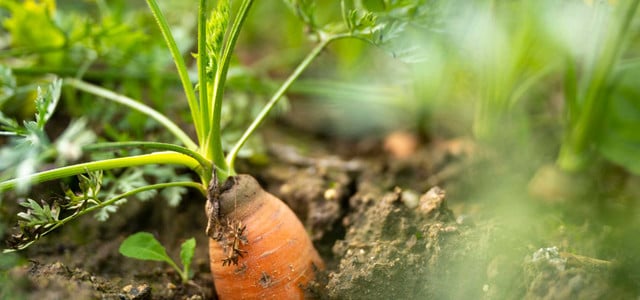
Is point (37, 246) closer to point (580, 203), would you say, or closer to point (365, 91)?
point (365, 91)

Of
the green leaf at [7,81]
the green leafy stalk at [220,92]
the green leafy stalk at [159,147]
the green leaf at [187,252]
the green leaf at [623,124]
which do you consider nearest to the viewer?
the green leafy stalk at [159,147]

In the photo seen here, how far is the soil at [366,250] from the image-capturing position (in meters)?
0.77

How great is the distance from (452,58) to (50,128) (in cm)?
103

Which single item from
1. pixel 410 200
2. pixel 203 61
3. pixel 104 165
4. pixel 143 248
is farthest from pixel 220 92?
pixel 410 200

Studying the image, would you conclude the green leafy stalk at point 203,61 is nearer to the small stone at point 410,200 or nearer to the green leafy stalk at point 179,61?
the green leafy stalk at point 179,61

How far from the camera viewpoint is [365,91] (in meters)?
1.48

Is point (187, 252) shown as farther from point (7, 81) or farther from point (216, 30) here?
point (7, 81)

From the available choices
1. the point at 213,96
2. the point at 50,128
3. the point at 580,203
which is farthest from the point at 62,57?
the point at 580,203

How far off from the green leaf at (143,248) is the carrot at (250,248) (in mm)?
95

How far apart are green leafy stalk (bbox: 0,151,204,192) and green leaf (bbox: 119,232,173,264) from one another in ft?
0.53

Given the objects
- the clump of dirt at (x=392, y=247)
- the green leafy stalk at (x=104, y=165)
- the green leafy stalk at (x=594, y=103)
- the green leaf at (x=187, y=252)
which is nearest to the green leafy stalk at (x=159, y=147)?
the green leafy stalk at (x=104, y=165)

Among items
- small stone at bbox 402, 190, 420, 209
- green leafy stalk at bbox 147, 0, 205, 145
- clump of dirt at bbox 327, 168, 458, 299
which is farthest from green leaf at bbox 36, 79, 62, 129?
small stone at bbox 402, 190, 420, 209

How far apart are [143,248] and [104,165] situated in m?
0.20

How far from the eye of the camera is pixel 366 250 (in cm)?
90
